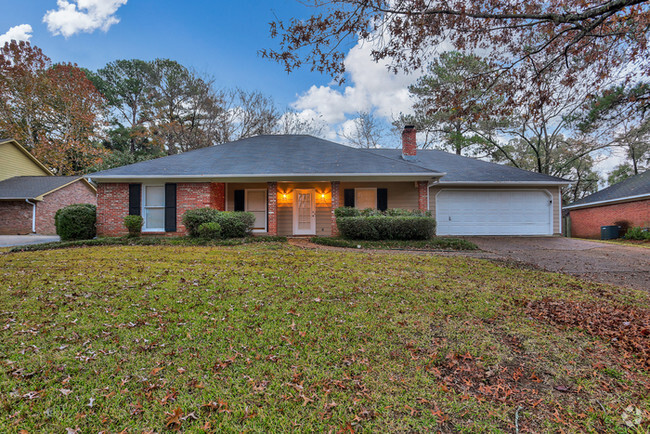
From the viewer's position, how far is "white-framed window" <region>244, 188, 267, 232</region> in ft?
44.0

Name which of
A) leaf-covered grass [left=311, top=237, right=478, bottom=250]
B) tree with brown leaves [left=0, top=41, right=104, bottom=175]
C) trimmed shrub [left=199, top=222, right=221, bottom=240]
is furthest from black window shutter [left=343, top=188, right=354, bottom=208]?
tree with brown leaves [left=0, top=41, right=104, bottom=175]

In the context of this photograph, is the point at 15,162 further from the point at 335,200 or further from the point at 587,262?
the point at 587,262

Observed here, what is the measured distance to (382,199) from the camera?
13.2 meters

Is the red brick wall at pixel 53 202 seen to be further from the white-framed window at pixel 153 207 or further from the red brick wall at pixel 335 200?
the red brick wall at pixel 335 200

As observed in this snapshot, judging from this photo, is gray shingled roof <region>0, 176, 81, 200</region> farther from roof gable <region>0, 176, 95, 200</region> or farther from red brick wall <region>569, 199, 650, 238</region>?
red brick wall <region>569, 199, 650, 238</region>

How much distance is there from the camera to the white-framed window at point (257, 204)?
13.4 m

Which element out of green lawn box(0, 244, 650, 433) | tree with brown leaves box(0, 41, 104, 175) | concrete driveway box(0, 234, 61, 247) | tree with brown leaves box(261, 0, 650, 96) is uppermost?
tree with brown leaves box(0, 41, 104, 175)

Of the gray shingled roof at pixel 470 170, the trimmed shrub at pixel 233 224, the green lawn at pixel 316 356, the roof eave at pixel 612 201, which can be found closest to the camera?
the green lawn at pixel 316 356

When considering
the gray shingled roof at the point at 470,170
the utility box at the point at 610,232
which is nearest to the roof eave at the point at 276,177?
the gray shingled roof at the point at 470,170

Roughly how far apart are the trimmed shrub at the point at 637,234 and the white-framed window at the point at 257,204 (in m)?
18.1

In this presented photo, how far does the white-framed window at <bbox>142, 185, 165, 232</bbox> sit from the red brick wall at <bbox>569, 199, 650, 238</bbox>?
2286 cm

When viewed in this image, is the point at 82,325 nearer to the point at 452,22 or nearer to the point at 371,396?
the point at 371,396

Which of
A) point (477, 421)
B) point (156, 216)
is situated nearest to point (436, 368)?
point (477, 421)

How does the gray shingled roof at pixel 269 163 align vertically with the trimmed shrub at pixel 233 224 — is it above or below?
above
